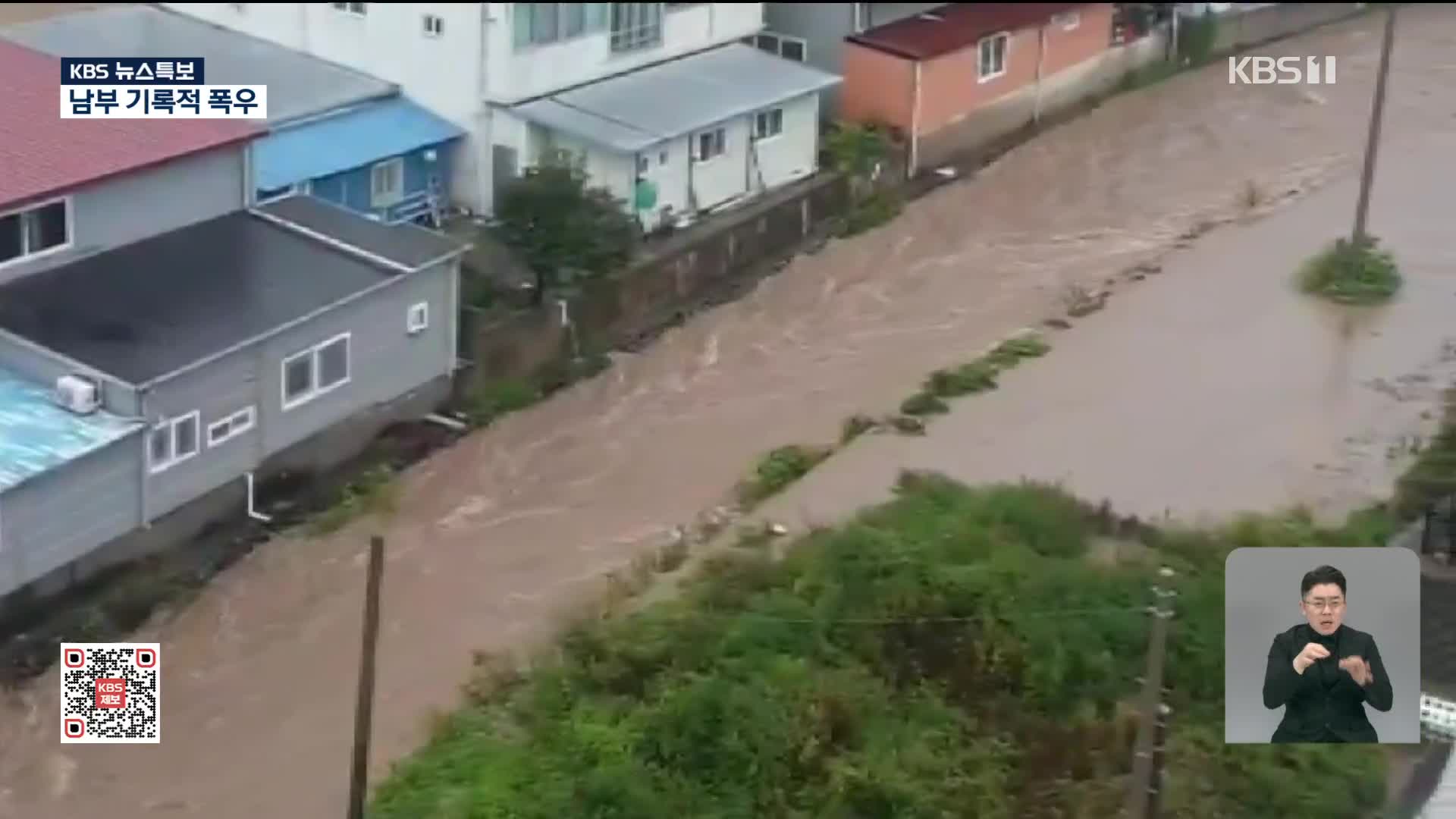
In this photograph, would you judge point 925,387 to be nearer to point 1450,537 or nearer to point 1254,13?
point 1450,537

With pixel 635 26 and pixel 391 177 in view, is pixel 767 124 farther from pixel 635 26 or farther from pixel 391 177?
pixel 391 177

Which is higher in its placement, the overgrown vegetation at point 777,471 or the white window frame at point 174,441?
the white window frame at point 174,441

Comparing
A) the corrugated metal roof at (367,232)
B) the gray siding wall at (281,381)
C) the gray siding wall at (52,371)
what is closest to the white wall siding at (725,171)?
the corrugated metal roof at (367,232)

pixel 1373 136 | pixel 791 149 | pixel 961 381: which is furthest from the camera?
pixel 791 149

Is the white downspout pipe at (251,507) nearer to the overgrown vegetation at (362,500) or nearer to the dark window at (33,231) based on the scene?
the overgrown vegetation at (362,500)

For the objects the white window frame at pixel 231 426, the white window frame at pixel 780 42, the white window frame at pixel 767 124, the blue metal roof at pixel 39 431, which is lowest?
the white window frame at pixel 231 426

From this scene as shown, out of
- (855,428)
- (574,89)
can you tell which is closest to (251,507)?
(855,428)

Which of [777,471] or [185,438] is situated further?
[777,471]
